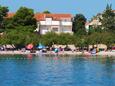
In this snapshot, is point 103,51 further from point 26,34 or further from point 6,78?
point 6,78

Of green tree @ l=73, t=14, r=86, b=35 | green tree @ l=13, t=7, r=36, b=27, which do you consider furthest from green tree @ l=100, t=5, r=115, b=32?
green tree @ l=13, t=7, r=36, b=27

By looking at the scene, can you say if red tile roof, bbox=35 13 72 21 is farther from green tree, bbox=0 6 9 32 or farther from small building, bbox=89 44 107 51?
small building, bbox=89 44 107 51

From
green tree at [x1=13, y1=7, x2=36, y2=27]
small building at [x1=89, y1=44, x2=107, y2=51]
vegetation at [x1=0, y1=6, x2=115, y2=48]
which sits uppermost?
green tree at [x1=13, y1=7, x2=36, y2=27]

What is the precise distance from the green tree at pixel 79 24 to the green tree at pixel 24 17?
1123 centimetres

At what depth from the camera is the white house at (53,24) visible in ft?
384

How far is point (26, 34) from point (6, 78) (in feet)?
185

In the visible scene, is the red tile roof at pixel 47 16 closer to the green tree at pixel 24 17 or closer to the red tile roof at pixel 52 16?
the red tile roof at pixel 52 16

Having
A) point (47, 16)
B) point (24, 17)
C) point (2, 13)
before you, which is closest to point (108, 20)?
point (47, 16)

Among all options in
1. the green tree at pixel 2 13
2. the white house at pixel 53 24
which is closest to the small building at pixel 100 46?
the white house at pixel 53 24

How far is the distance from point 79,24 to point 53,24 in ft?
27.6

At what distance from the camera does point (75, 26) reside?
12406 cm

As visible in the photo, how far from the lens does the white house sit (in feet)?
384

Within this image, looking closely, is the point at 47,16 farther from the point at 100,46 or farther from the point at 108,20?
the point at 100,46

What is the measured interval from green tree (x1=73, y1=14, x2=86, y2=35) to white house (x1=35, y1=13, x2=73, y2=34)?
239 centimetres
